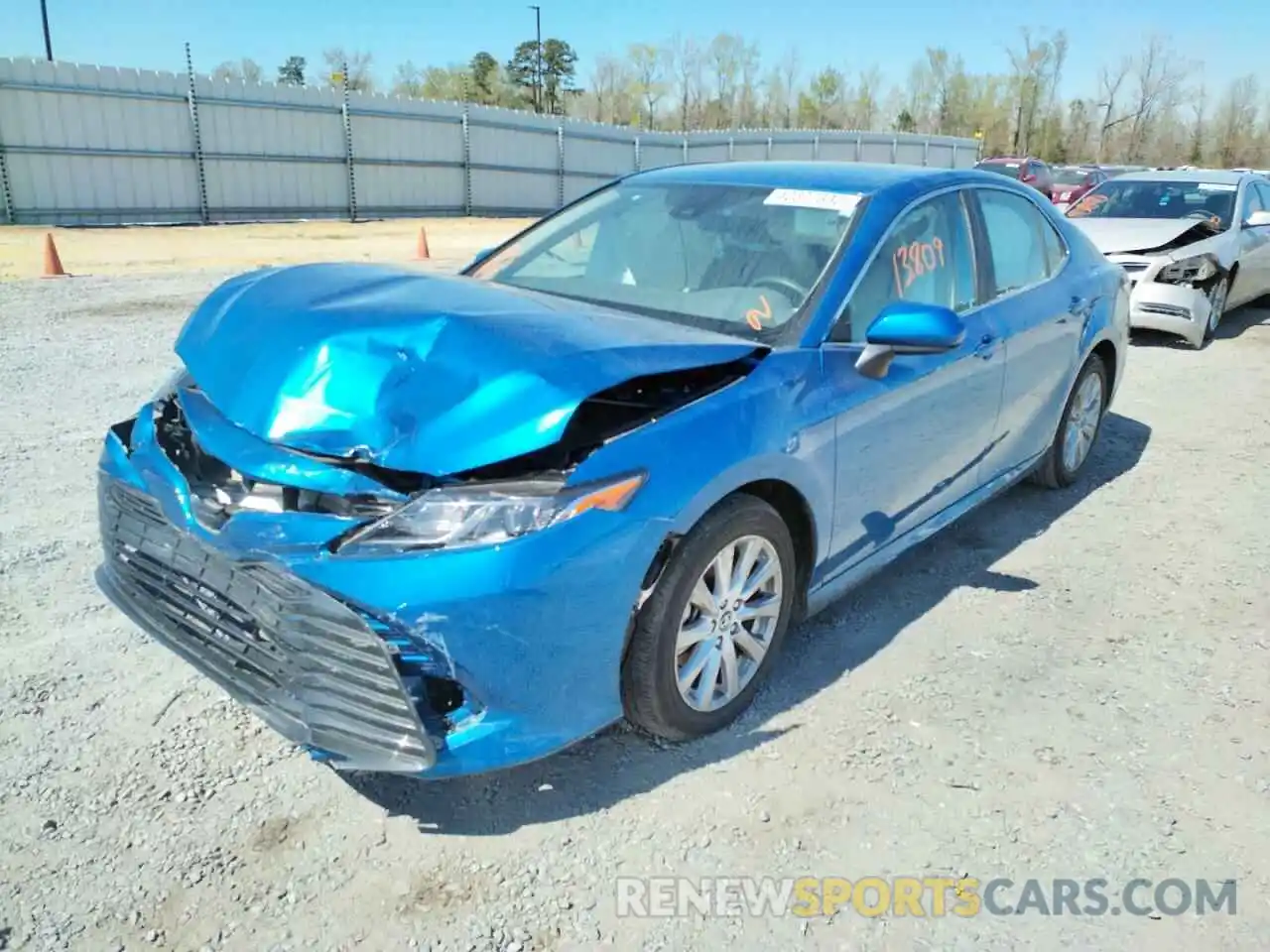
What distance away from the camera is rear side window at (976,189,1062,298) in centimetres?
417

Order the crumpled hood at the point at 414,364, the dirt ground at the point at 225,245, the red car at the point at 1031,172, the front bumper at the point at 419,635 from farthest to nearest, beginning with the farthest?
the red car at the point at 1031,172 → the dirt ground at the point at 225,245 → the crumpled hood at the point at 414,364 → the front bumper at the point at 419,635

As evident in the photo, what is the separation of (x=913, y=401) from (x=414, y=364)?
1.83 metres

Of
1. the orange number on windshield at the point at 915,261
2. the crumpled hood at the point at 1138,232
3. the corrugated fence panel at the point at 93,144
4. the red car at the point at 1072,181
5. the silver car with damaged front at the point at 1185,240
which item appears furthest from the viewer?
the red car at the point at 1072,181

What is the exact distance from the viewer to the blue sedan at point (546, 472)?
2277mm

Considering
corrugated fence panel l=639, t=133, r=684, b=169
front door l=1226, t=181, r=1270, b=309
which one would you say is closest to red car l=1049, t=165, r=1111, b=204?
corrugated fence panel l=639, t=133, r=684, b=169

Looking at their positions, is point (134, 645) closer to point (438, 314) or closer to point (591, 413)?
point (438, 314)

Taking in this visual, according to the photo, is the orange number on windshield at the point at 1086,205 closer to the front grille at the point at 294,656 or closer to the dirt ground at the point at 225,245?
the dirt ground at the point at 225,245

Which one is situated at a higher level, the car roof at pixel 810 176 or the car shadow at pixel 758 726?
the car roof at pixel 810 176

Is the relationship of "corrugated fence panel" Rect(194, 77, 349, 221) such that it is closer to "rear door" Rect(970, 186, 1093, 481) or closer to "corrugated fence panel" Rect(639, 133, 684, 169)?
"corrugated fence panel" Rect(639, 133, 684, 169)

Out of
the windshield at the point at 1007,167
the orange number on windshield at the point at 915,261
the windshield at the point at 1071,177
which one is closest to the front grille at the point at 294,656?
the orange number on windshield at the point at 915,261

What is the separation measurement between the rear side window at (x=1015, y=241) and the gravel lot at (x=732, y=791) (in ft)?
4.26

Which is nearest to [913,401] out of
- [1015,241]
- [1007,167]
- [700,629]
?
[700,629]

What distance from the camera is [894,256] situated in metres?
3.48

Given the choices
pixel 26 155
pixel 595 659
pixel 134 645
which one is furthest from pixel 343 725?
pixel 26 155
